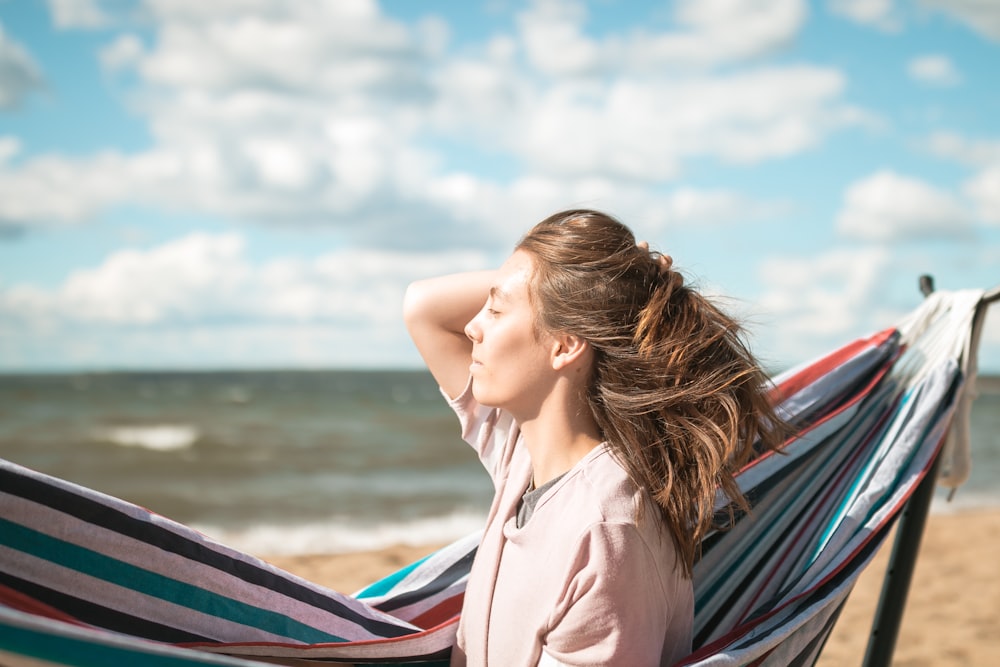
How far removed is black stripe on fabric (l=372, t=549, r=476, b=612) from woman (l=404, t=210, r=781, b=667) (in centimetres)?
31

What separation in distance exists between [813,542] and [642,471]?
667 mm

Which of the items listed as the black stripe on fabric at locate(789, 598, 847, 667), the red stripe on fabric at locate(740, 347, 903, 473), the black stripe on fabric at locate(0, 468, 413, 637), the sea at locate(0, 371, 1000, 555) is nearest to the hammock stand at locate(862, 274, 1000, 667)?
the red stripe on fabric at locate(740, 347, 903, 473)

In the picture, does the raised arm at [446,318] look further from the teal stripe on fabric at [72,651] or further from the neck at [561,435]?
the teal stripe on fabric at [72,651]

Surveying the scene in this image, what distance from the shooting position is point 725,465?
1.50 m

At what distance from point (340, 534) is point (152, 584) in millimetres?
5506

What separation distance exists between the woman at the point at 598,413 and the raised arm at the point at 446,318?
18 cm

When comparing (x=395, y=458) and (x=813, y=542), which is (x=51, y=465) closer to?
(x=395, y=458)

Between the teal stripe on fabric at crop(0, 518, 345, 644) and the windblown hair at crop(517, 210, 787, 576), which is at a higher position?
the windblown hair at crop(517, 210, 787, 576)

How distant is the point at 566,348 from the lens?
1.44m

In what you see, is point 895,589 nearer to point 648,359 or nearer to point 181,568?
point 648,359

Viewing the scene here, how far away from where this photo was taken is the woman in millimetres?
1339

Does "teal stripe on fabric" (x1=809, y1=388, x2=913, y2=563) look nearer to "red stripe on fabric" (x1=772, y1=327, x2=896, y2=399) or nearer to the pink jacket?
"red stripe on fabric" (x1=772, y1=327, x2=896, y2=399)

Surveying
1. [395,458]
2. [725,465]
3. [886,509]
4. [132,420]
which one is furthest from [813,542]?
[132,420]

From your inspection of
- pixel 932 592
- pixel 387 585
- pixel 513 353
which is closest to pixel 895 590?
pixel 387 585
